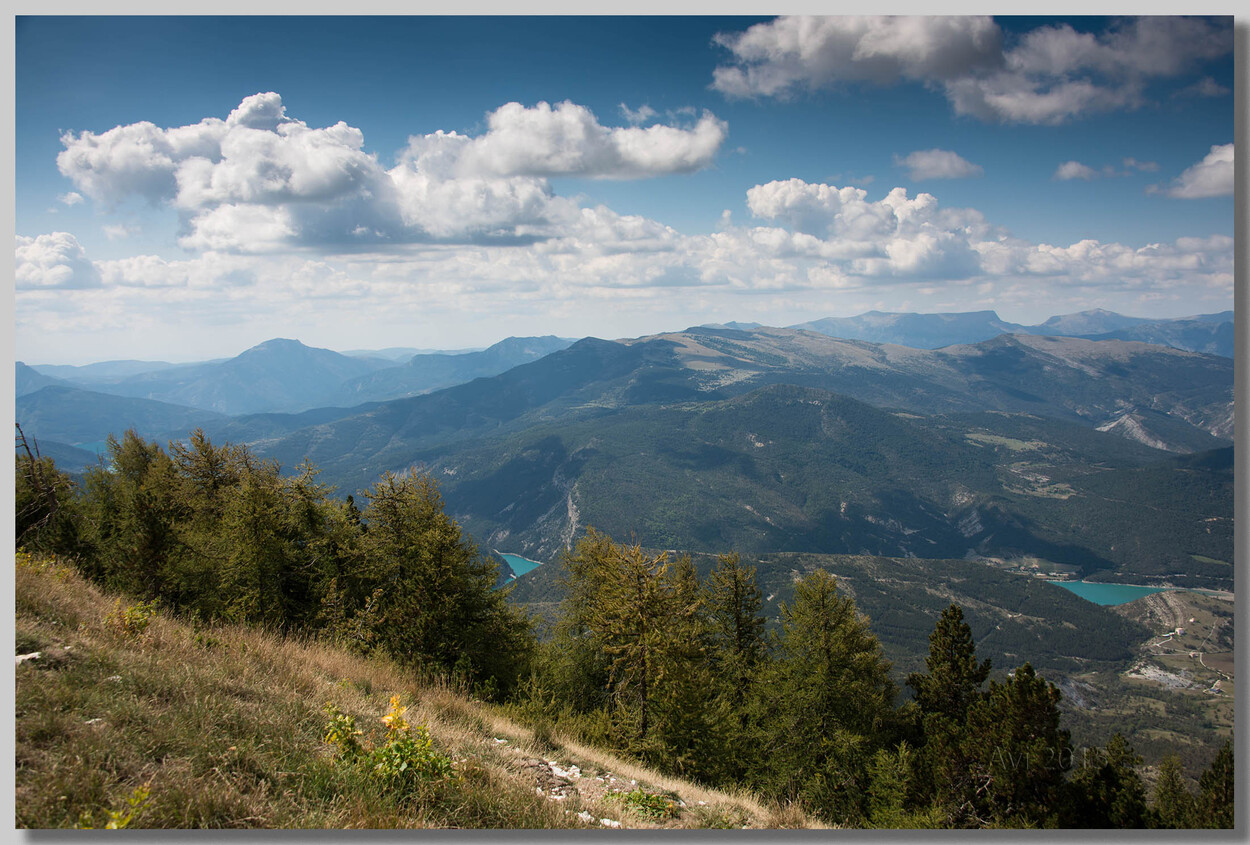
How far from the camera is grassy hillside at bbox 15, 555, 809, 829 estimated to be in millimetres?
4809

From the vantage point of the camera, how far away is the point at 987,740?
1519 cm

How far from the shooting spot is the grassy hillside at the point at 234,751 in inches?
189

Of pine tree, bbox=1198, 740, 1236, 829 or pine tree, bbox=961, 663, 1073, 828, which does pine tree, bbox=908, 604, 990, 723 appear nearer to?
pine tree, bbox=961, 663, 1073, 828

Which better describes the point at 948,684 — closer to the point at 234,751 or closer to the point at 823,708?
the point at 823,708

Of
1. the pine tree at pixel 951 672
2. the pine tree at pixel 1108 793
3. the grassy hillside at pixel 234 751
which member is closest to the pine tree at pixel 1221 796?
the pine tree at pixel 1108 793

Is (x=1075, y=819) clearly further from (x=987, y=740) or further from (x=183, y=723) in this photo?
(x=183, y=723)

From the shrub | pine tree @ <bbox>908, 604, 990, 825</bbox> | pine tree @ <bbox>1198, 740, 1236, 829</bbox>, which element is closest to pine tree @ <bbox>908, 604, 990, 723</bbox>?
pine tree @ <bbox>908, 604, 990, 825</bbox>

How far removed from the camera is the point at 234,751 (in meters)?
5.39

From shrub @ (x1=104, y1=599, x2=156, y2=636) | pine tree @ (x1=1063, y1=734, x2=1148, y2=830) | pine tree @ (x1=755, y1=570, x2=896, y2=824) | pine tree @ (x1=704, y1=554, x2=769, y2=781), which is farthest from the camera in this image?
pine tree @ (x1=704, y1=554, x2=769, y2=781)

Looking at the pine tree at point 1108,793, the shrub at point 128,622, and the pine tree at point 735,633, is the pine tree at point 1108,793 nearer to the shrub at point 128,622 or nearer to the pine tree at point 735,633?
the pine tree at point 735,633

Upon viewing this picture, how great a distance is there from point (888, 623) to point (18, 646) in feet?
710

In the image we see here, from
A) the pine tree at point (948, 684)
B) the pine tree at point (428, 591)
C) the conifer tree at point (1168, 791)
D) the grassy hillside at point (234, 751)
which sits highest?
the grassy hillside at point (234, 751)

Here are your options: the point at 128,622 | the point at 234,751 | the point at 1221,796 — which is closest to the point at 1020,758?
the point at 1221,796

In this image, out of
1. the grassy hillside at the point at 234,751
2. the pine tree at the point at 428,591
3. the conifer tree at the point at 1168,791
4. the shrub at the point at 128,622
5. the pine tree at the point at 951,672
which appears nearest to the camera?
the grassy hillside at the point at 234,751
